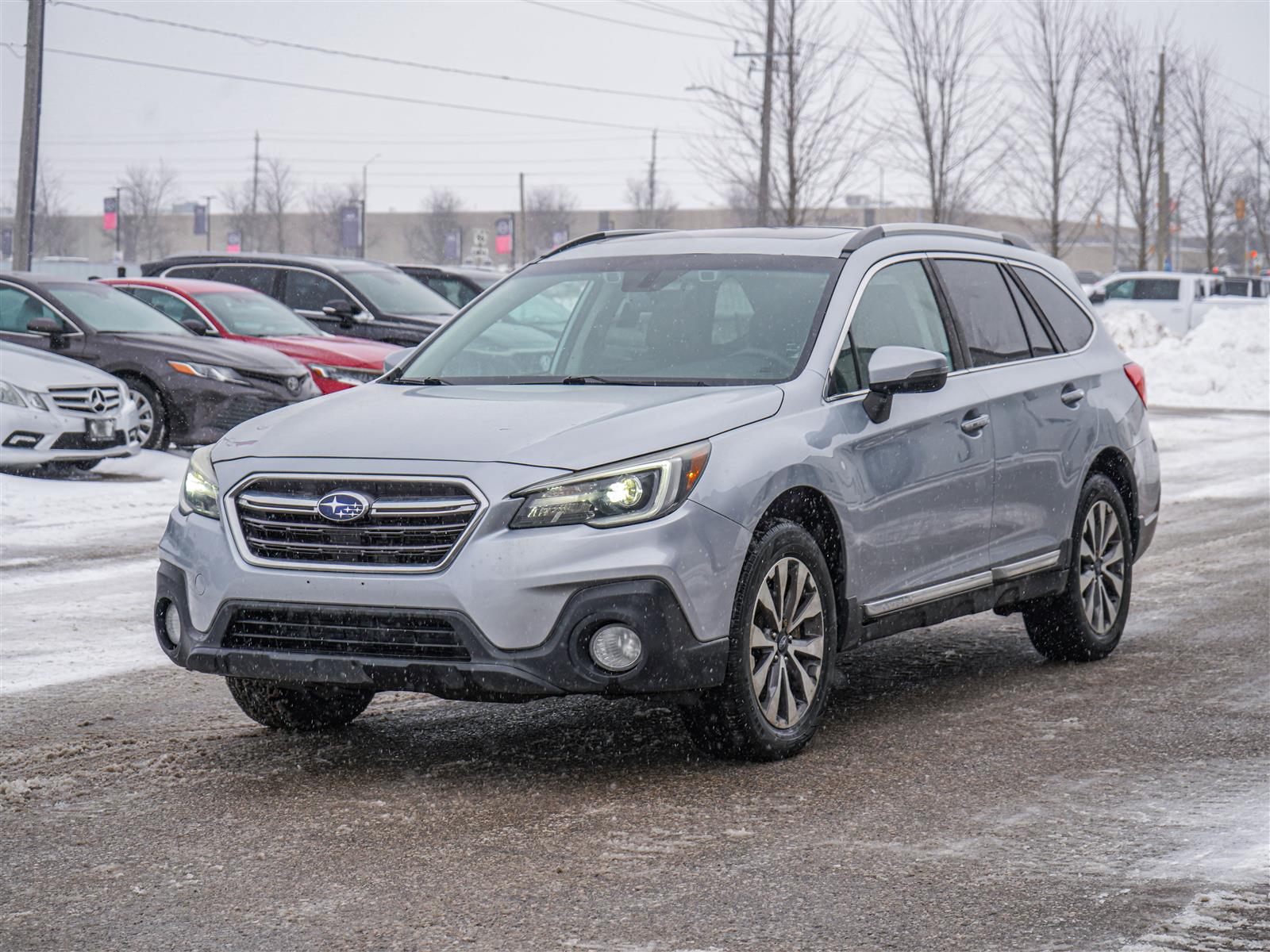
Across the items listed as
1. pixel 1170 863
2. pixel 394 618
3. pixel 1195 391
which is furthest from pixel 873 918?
pixel 1195 391

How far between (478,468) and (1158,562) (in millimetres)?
6609

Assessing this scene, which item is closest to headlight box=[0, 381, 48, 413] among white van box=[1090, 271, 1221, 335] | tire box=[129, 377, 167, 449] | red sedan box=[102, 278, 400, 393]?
tire box=[129, 377, 167, 449]

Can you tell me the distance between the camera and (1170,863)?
4645 millimetres

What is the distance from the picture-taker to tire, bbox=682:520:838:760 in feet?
17.9

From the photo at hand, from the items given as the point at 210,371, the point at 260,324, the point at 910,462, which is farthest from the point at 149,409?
the point at 910,462

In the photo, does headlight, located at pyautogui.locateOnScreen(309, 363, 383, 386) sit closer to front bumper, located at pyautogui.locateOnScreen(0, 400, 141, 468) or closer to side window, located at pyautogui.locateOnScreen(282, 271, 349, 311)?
side window, located at pyautogui.locateOnScreen(282, 271, 349, 311)

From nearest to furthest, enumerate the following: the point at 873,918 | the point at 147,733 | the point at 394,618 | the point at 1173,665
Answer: the point at 873,918 → the point at 394,618 → the point at 147,733 → the point at 1173,665

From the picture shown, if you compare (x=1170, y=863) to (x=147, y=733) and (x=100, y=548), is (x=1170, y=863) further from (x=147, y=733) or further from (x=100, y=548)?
(x=100, y=548)

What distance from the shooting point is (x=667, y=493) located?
5227mm

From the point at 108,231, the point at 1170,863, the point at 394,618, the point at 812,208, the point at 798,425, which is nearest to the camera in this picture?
the point at 1170,863

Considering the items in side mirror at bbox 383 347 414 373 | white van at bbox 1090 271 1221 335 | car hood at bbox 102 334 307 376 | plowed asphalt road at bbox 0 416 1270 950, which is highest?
white van at bbox 1090 271 1221 335

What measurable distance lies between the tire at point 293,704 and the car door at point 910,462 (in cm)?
177

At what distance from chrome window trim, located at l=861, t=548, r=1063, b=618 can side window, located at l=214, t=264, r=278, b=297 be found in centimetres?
1387

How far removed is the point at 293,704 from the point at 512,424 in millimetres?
1377
